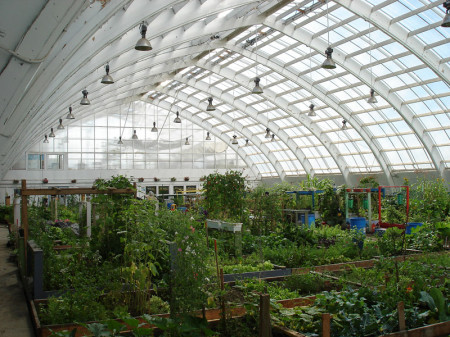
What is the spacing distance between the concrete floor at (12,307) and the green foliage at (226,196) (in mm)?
4845

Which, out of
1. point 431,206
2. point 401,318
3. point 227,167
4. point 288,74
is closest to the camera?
point 401,318

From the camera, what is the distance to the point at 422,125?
20.7 metres

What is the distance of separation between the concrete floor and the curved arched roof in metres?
2.29

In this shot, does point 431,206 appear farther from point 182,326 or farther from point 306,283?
point 182,326

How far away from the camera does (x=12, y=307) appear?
6.68 metres

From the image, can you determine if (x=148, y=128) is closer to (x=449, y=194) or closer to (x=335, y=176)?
(x=335, y=176)

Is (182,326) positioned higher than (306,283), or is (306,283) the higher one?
(182,326)

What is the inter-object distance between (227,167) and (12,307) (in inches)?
1120

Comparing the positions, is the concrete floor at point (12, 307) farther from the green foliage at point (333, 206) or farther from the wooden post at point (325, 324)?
the green foliage at point (333, 206)

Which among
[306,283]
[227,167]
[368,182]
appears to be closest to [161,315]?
[306,283]

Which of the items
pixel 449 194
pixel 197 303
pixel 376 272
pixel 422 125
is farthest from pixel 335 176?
pixel 197 303

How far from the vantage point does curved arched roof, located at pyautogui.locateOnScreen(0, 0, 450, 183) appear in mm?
9273

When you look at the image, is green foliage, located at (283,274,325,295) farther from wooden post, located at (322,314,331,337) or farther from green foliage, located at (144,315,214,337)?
green foliage, located at (144,315,214,337)

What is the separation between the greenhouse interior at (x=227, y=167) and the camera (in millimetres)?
4793
